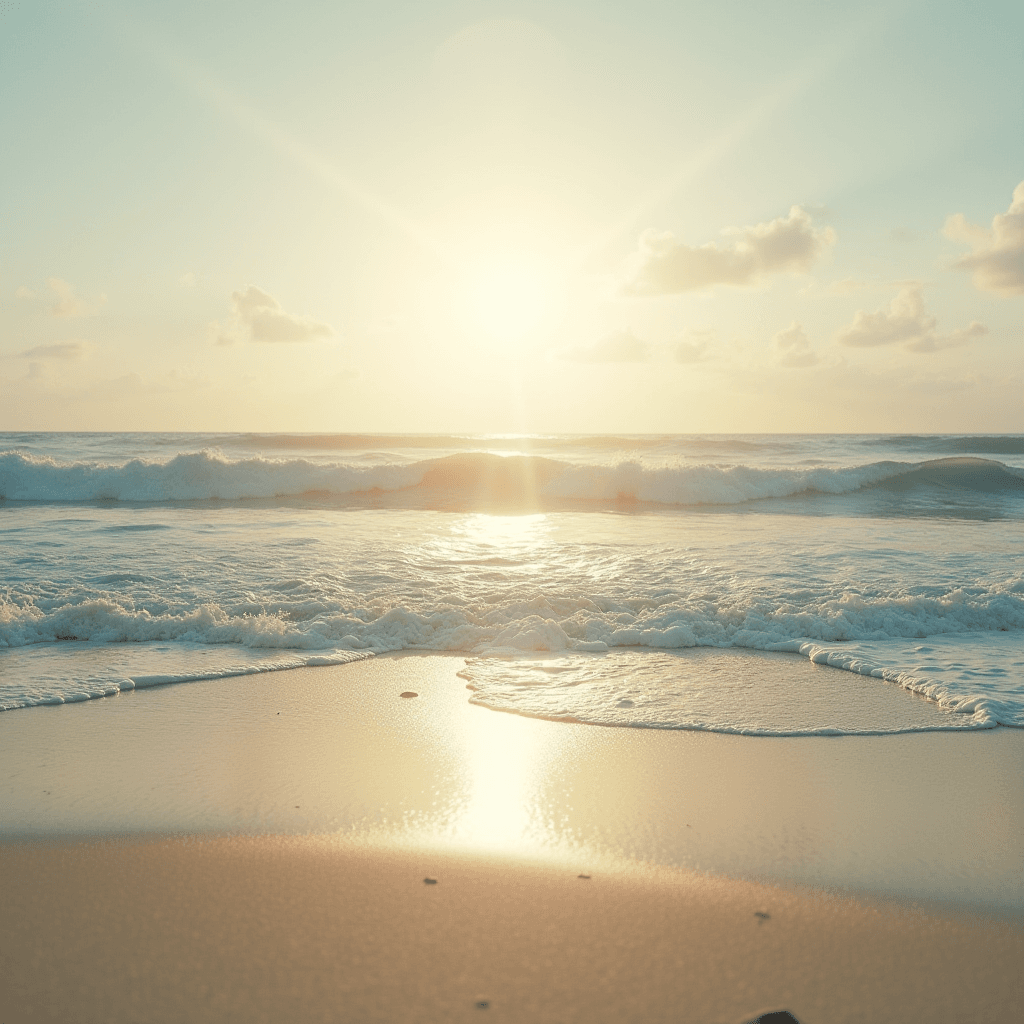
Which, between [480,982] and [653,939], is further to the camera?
[653,939]

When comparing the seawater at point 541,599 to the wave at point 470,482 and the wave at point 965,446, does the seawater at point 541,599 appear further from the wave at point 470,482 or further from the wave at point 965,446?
the wave at point 965,446

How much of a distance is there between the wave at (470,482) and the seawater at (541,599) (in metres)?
2.68

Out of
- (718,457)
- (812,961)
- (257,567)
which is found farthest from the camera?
(718,457)

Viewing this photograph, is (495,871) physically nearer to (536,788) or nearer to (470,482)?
(536,788)

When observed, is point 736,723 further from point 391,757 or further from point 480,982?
point 480,982

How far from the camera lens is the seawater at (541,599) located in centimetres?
559

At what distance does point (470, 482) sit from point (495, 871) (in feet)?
61.7

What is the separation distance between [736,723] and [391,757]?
2152 mm

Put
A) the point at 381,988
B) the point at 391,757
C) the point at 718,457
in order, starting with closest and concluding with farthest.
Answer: the point at 381,988
the point at 391,757
the point at 718,457

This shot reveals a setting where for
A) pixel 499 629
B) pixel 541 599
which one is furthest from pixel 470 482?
pixel 499 629

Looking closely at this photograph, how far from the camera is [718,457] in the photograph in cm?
3250

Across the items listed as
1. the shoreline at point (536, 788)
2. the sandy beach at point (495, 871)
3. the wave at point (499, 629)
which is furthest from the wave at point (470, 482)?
the sandy beach at point (495, 871)

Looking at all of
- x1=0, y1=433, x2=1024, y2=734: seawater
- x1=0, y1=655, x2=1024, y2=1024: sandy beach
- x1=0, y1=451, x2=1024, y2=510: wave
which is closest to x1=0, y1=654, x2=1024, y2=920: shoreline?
x1=0, y1=655, x2=1024, y2=1024: sandy beach

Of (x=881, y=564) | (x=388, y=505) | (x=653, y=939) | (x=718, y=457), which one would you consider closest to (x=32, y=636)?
(x=653, y=939)
